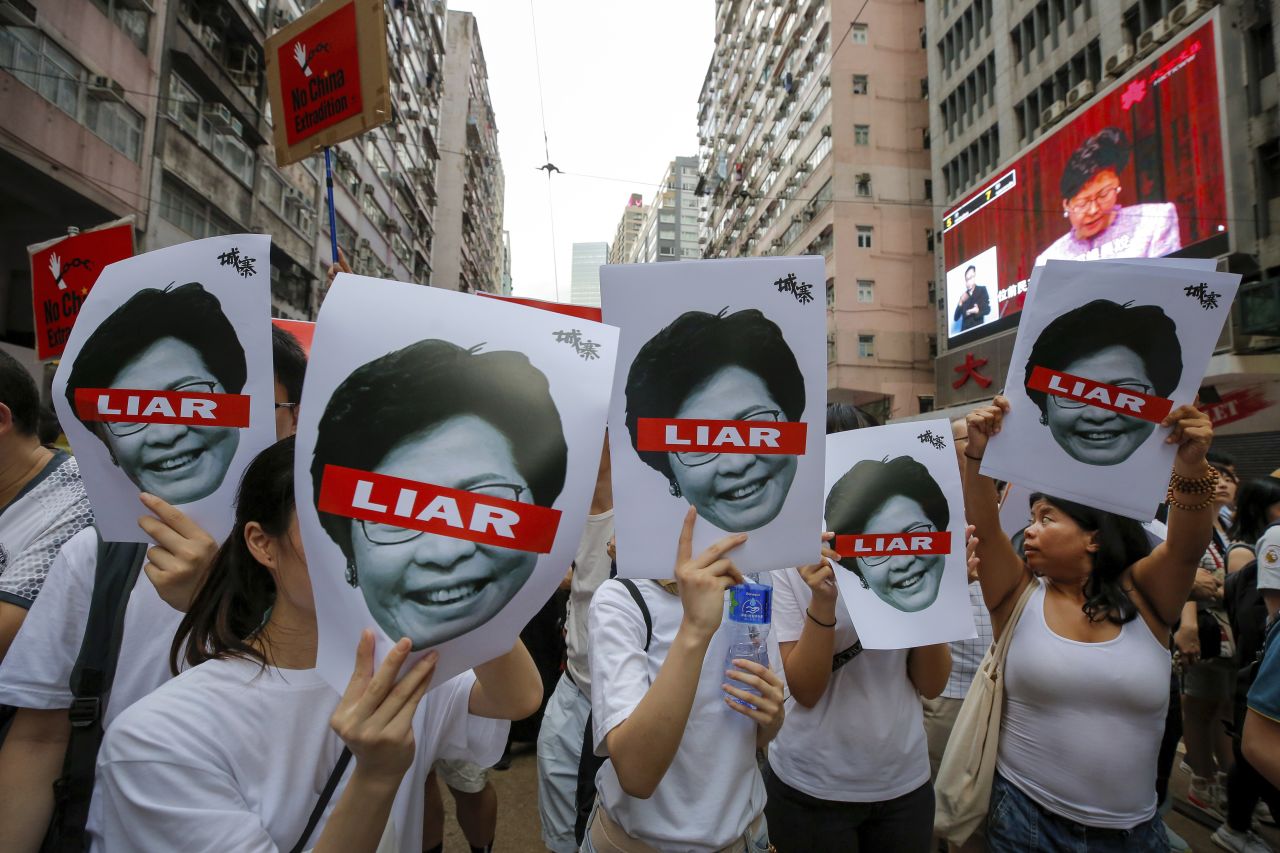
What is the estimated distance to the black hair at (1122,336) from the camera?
85.0 inches

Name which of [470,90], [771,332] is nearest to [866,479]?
[771,332]

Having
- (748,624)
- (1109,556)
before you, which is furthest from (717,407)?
(1109,556)

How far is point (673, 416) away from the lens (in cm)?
152

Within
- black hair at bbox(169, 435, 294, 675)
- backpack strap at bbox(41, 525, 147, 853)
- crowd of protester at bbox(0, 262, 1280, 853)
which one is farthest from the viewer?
backpack strap at bbox(41, 525, 147, 853)

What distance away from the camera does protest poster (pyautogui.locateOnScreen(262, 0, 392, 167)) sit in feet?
11.5

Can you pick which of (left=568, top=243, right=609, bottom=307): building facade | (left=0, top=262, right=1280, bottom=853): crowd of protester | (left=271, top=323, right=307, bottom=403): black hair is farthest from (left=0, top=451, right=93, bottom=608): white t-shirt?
(left=568, top=243, right=609, bottom=307): building facade

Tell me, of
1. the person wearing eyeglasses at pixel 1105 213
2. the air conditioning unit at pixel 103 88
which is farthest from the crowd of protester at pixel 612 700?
the person wearing eyeglasses at pixel 1105 213

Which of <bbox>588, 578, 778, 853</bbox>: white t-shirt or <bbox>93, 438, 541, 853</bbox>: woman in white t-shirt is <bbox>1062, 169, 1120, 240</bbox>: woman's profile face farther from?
<bbox>93, 438, 541, 853</bbox>: woman in white t-shirt

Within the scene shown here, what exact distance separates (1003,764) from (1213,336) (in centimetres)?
146

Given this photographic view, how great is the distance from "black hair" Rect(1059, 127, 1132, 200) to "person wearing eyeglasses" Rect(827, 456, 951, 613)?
1910 cm

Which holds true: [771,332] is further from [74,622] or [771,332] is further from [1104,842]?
[1104,842]

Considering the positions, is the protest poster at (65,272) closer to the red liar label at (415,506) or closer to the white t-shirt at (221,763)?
the white t-shirt at (221,763)

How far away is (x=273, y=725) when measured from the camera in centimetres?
121

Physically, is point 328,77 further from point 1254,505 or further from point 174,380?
point 1254,505
